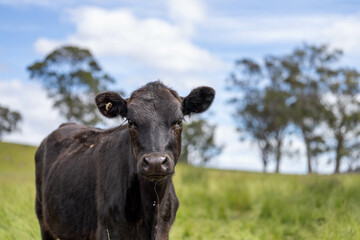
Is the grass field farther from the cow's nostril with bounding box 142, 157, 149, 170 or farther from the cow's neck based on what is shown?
the cow's nostril with bounding box 142, 157, 149, 170

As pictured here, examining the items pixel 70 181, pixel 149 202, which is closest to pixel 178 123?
pixel 149 202

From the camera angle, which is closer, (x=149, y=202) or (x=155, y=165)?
(x=155, y=165)

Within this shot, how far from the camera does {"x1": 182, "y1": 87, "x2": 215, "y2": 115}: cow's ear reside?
4477 millimetres

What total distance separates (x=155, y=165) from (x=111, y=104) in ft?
3.89

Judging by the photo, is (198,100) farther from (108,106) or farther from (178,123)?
(108,106)

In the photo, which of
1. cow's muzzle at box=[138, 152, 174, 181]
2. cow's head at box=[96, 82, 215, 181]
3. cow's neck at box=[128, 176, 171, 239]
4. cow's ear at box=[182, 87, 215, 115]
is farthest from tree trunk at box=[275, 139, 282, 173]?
cow's muzzle at box=[138, 152, 174, 181]

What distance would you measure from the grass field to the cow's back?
3.19 ft

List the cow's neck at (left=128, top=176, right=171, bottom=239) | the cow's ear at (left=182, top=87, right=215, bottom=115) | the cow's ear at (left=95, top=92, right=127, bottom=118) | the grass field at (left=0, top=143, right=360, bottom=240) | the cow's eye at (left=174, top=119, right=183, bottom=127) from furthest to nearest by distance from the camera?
the grass field at (left=0, top=143, right=360, bottom=240) < the cow's ear at (left=182, top=87, right=215, bottom=115) < the cow's ear at (left=95, top=92, right=127, bottom=118) < the cow's neck at (left=128, top=176, right=171, bottom=239) < the cow's eye at (left=174, top=119, right=183, bottom=127)

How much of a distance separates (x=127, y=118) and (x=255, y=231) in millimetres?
5851

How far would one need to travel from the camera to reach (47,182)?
219 inches

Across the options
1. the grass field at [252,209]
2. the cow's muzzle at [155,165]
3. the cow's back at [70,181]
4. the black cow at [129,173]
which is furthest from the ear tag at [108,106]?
→ the grass field at [252,209]

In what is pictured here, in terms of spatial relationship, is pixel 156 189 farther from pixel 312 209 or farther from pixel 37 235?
pixel 312 209

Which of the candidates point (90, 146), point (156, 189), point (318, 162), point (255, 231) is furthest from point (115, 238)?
point (318, 162)

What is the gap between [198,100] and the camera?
4.53m
